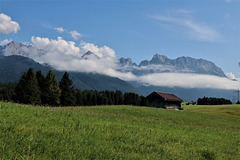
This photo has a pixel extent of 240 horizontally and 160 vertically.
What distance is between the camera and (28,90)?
199ft

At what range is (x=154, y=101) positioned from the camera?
259 ft

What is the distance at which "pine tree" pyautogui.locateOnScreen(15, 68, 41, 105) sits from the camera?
60.4 meters

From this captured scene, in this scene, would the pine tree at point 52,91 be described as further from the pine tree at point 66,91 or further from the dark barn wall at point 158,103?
the dark barn wall at point 158,103

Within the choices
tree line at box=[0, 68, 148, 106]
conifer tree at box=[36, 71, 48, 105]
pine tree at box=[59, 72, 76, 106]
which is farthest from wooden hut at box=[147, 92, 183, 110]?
conifer tree at box=[36, 71, 48, 105]

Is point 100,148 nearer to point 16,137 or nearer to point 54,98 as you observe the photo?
point 16,137

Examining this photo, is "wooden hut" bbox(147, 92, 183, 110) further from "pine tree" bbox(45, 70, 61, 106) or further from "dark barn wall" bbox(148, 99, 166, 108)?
"pine tree" bbox(45, 70, 61, 106)

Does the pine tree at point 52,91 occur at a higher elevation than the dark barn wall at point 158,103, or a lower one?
higher

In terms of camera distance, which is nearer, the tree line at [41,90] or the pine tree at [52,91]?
the tree line at [41,90]

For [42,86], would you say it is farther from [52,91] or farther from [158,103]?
[158,103]

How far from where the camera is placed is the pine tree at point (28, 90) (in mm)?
60438

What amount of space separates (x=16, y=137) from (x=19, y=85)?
64.3 m

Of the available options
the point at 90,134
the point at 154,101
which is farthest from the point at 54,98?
the point at 90,134

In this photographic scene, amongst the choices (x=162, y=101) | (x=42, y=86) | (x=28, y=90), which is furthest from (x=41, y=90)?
→ (x=162, y=101)

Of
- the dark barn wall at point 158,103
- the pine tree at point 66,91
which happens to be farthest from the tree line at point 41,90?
the dark barn wall at point 158,103
